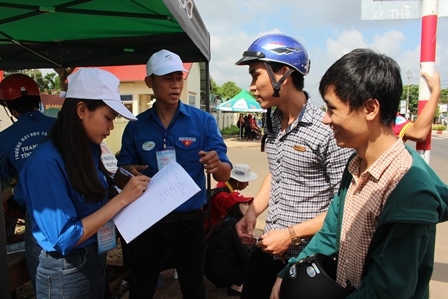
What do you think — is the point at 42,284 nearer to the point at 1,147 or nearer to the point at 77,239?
the point at 77,239

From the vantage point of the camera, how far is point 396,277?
1.05 meters

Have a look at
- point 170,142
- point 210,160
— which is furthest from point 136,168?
point 210,160

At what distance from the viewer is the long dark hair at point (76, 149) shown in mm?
1587

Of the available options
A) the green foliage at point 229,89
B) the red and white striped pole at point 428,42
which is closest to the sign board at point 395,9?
the red and white striped pole at point 428,42

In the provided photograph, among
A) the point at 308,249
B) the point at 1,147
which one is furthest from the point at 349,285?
the point at 1,147

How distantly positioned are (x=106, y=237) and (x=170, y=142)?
32.9 inches

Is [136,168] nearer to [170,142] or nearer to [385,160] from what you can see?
[170,142]

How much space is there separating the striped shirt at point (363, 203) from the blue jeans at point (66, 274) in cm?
113

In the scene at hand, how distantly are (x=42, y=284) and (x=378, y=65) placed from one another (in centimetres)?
167

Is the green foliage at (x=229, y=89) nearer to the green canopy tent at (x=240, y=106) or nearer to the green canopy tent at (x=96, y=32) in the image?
the green canopy tent at (x=240, y=106)

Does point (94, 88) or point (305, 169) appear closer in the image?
point (94, 88)

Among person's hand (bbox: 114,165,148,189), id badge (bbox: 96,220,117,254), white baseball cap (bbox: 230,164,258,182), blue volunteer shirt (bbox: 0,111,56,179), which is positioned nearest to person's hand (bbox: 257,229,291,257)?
id badge (bbox: 96,220,117,254)

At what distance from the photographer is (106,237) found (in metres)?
1.76

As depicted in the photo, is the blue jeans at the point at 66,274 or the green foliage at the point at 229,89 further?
the green foliage at the point at 229,89
